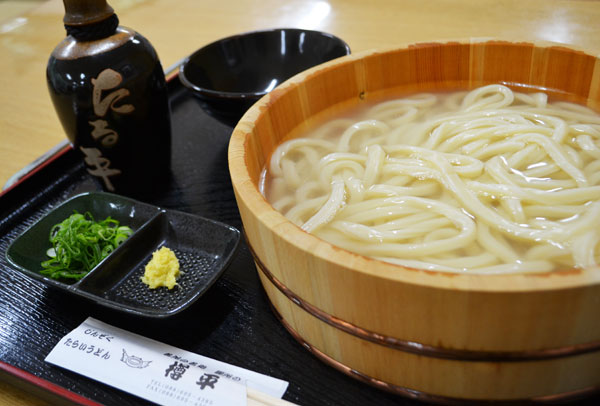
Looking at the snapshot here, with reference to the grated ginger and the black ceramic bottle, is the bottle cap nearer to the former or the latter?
the black ceramic bottle

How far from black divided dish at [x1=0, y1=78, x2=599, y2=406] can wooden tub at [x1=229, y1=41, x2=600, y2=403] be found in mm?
54

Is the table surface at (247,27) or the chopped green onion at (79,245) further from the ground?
the table surface at (247,27)

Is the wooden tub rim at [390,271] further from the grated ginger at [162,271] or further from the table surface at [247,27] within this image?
the table surface at [247,27]

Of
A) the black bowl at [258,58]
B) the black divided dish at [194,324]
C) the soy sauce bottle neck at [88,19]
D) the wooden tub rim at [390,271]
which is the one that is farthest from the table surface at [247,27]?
the wooden tub rim at [390,271]

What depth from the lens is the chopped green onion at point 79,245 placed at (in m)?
1.71

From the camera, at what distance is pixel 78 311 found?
1657 millimetres

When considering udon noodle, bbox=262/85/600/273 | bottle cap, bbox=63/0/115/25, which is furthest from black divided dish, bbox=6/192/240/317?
bottle cap, bbox=63/0/115/25

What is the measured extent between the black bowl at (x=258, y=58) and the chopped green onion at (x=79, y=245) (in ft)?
2.73

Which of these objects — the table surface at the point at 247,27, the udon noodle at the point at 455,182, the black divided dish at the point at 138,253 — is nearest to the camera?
the udon noodle at the point at 455,182

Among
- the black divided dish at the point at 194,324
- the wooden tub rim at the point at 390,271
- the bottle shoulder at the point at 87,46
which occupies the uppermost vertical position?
the bottle shoulder at the point at 87,46

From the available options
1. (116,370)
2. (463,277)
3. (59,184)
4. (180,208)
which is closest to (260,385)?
(116,370)

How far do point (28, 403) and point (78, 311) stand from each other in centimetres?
30

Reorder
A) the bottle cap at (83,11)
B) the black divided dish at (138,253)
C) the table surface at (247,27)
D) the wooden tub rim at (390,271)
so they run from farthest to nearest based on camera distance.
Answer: the table surface at (247,27), the bottle cap at (83,11), the black divided dish at (138,253), the wooden tub rim at (390,271)

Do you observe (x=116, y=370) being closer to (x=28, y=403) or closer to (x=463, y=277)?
(x=28, y=403)
